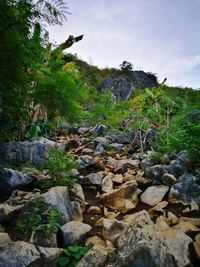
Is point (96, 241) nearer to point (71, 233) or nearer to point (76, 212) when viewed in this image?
point (71, 233)

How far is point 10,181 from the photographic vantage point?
12.0 feet

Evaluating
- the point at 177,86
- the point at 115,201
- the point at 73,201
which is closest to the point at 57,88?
the point at 73,201

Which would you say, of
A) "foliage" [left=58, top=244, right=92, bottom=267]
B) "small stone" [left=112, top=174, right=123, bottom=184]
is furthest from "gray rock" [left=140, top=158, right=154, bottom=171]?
"foliage" [left=58, top=244, right=92, bottom=267]

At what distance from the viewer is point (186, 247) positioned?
8.41 feet

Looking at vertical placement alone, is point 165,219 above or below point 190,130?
below

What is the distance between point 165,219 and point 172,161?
1376 millimetres

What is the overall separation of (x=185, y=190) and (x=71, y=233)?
153 centimetres

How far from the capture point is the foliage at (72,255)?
2.48 meters

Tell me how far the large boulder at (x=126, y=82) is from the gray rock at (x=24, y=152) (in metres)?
13.1

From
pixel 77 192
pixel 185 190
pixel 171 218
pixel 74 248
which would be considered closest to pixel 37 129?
pixel 77 192

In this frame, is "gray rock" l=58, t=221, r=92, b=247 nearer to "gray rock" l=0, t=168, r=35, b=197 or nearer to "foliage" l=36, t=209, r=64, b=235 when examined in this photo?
"foliage" l=36, t=209, r=64, b=235

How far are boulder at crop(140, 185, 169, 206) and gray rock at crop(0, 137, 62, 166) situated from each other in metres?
1.77

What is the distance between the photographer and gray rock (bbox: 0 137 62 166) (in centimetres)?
479

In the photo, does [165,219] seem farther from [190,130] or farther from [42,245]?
[42,245]
